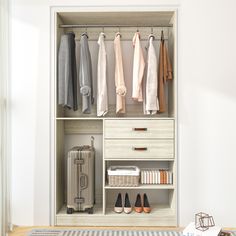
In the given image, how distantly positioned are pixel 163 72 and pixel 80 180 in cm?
127

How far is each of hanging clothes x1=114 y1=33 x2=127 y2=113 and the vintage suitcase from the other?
53 centimetres

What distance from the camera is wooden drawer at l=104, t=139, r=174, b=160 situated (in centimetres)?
358

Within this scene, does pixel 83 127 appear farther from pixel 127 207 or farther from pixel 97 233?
pixel 97 233

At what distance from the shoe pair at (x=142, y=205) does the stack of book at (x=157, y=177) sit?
0.58ft

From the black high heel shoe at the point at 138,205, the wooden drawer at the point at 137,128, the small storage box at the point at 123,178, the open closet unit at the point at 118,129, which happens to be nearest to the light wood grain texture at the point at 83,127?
the open closet unit at the point at 118,129

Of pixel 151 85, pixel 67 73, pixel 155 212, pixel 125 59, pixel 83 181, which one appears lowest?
pixel 155 212

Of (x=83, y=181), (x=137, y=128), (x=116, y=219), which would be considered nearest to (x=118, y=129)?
(x=137, y=128)

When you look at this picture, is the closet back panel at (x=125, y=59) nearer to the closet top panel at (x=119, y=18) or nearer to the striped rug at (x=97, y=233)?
the closet top panel at (x=119, y=18)

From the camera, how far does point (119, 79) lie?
3.67 meters
